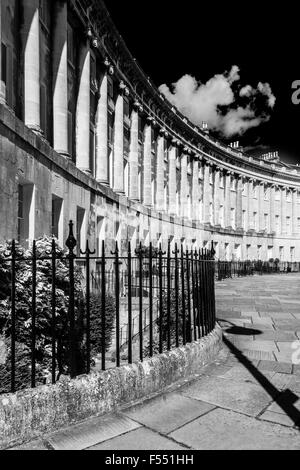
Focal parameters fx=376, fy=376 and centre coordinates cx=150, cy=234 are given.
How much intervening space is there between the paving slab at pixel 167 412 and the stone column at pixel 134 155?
66.3 feet

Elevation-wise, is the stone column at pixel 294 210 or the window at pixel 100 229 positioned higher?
the stone column at pixel 294 210

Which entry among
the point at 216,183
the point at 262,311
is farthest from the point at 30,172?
the point at 216,183

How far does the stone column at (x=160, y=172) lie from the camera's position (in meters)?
30.0

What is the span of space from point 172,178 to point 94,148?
14.8 metres

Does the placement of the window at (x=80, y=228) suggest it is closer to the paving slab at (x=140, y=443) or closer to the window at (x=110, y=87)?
the window at (x=110, y=87)

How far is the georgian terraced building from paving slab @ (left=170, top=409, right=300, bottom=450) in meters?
6.29

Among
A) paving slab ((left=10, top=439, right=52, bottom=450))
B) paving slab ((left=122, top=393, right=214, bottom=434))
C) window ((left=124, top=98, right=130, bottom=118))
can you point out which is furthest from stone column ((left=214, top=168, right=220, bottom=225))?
paving slab ((left=10, top=439, right=52, bottom=450))

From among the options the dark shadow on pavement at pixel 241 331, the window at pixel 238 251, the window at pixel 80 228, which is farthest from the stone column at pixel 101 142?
the window at pixel 238 251

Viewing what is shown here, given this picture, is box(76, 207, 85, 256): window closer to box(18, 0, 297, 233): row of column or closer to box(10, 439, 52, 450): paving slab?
box(18, 0, 297, 233): row of column

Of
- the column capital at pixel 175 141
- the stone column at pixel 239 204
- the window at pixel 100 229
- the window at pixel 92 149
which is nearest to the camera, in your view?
the window at pixel 100 229

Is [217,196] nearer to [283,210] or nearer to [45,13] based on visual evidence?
[283,210]

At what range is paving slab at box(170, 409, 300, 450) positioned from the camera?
10.2ft

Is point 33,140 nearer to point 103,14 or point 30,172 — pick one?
point 30,172

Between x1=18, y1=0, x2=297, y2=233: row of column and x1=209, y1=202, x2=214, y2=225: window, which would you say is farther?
x1=209, y1=202, x2=214, y2=225: window
